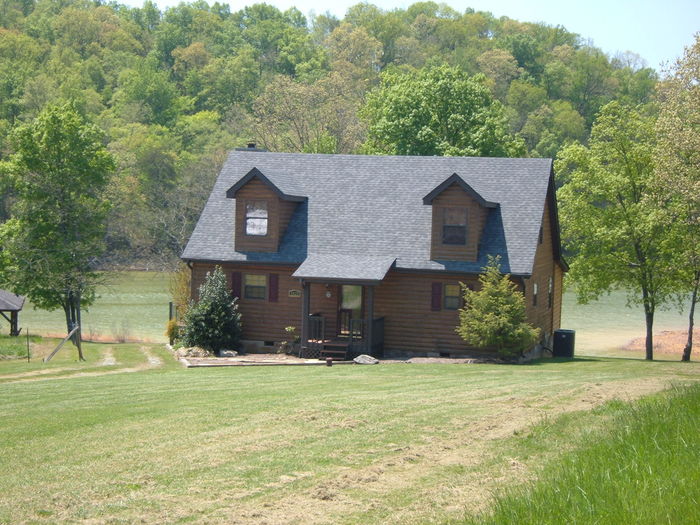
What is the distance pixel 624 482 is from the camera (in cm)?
992

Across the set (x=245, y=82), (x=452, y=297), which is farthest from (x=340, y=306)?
(x=245, y=82)

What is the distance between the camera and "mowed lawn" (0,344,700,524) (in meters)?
10.9

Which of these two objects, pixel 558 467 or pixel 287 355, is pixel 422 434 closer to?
pixel 558 467

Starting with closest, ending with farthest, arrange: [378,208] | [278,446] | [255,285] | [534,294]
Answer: [278,446]
[534,294]
[255,285]
[378,208]

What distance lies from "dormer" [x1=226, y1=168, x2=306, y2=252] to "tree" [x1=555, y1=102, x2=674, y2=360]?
11.6m

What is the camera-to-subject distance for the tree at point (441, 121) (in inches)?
2099

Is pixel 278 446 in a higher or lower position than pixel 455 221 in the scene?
lower

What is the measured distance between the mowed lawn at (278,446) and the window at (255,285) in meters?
10.8

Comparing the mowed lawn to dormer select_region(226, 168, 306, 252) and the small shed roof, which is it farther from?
the small shed roof

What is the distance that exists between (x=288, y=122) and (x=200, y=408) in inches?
2087

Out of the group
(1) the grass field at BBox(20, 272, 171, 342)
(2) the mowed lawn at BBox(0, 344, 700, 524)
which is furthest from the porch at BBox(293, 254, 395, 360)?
(1) the grass field at BBox(20, 272, 171, 342)

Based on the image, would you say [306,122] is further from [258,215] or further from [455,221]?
[455,221]

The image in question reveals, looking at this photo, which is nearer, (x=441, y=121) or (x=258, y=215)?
(x=258, y=215)

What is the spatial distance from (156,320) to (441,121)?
18647 mm
